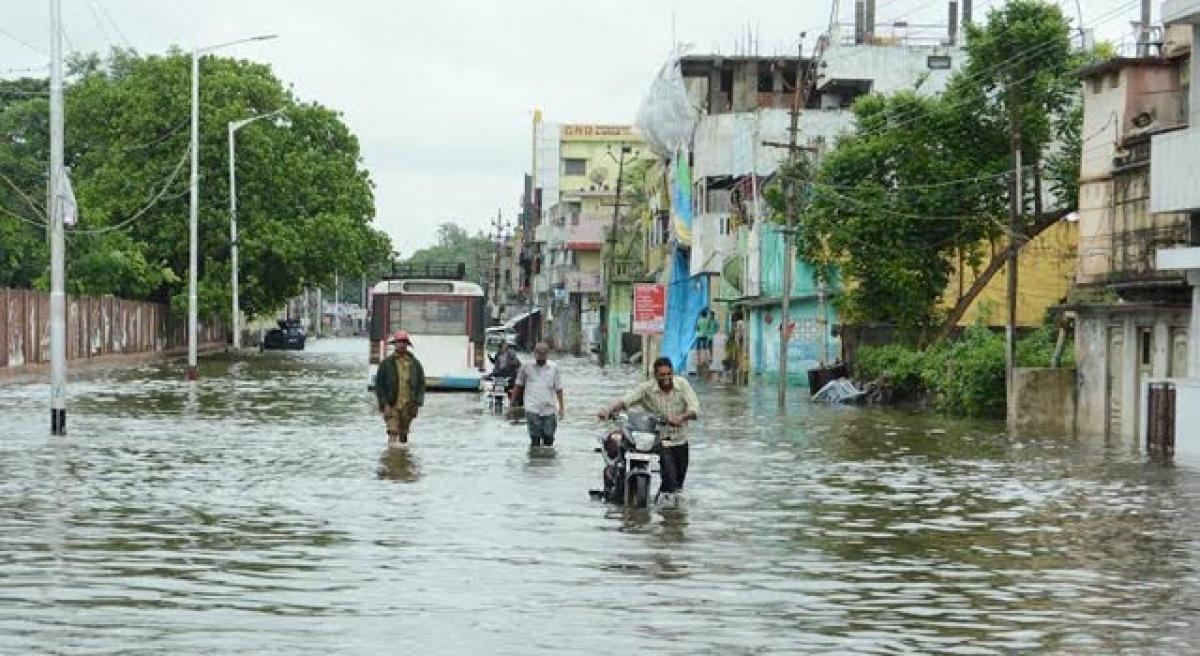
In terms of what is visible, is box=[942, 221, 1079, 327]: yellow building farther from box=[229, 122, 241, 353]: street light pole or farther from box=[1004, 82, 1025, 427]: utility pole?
box=[229, 122, 241, 353]: street light pole

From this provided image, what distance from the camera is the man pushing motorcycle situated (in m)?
19.4

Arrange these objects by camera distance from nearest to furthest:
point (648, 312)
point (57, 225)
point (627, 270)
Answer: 1. point (57, 225)
2. point (648, 312)
3. point (627, 270)

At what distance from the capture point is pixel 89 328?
7138 cm

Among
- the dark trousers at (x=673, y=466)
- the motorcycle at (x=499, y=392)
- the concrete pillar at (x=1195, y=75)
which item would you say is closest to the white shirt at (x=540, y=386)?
the dark trousers at (x=673, y=466)

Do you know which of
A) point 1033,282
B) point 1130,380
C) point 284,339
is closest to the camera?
point 1130,380

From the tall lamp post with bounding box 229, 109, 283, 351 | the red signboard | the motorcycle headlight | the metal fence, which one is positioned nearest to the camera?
the motorcycle headlight

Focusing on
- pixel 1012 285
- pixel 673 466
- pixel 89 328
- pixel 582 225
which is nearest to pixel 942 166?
pixel 1012 285

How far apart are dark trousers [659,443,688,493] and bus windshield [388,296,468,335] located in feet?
95.9

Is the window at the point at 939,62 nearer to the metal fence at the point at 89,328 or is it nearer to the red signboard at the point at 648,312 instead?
the red signboard at the point at 648,312

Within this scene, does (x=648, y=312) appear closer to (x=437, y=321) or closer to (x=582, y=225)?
(x=437, y=321)

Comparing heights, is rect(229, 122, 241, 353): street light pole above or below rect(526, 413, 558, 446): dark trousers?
above

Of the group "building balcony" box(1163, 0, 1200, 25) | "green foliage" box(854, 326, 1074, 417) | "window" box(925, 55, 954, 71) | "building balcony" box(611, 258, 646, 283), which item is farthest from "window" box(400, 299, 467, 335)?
"building balcony" box(611, 258, 646, 283)

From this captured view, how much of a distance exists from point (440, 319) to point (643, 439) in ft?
98.5

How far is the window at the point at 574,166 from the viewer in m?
158
